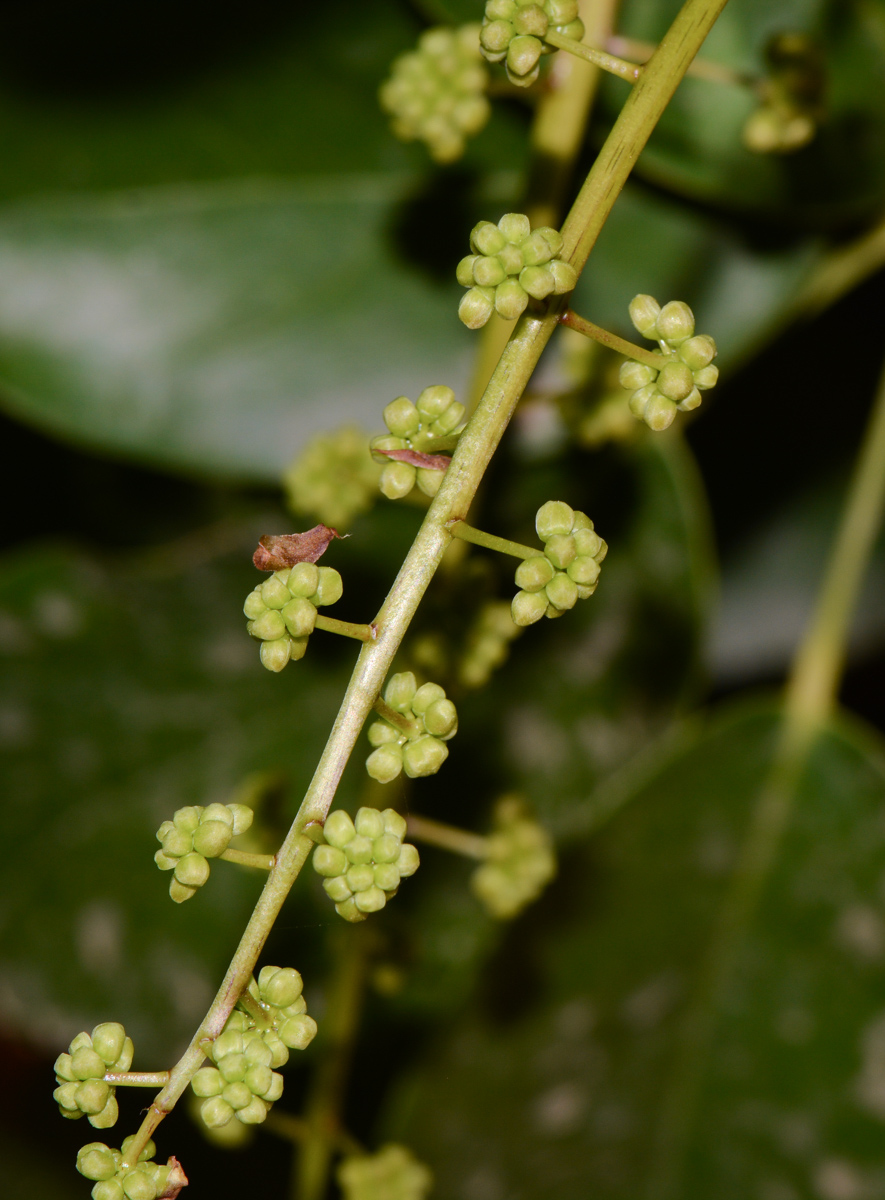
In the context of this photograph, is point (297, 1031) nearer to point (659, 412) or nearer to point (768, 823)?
point (659, 412)

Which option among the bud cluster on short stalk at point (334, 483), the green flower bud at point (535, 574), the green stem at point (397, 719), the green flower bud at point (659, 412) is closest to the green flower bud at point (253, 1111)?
the green stem at point (397, 719)

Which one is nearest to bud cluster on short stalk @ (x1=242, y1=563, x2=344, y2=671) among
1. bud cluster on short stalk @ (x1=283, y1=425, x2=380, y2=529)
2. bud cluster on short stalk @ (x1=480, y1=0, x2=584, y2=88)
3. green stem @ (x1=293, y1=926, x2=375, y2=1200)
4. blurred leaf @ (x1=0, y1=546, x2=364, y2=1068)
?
bud cluster on short stalk @ (x1=480, y1=0, x2=584, y2=88)

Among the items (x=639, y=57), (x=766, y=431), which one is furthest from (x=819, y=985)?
(x=639, y=57)

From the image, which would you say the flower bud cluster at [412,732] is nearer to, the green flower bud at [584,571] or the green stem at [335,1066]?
the green flower bud at [584,571]

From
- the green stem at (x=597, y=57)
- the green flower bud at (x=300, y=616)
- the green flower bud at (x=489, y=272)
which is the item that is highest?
the green stem at (x=597, y=57)

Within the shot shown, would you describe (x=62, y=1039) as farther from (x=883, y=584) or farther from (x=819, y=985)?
(x=883, y=584)

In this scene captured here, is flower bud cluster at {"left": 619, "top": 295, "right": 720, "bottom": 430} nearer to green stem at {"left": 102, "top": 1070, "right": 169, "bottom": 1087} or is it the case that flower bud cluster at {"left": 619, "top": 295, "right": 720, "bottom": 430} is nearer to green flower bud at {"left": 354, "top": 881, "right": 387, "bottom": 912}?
green flower bud at {"left": 354, "top": 881, "right": 387, "bottom": 912}

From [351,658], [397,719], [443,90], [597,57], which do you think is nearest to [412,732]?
[397,719]
